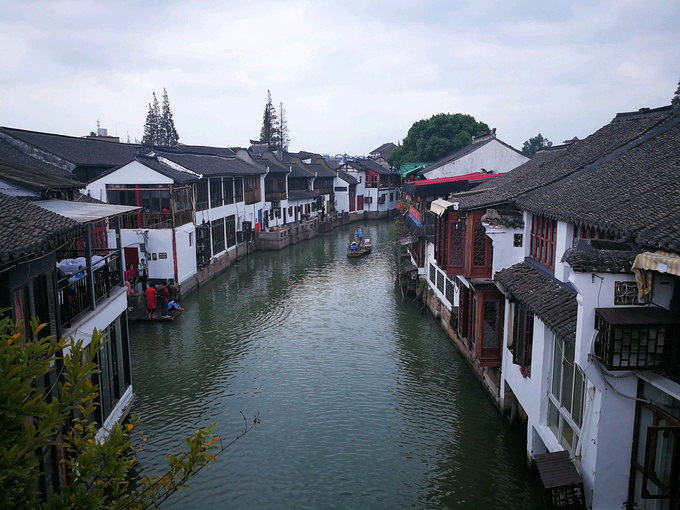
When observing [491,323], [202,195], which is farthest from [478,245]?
[202,195]

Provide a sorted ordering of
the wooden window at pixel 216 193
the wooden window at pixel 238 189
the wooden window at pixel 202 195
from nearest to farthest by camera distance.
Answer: the wooden window at pixel 202 195, the wooden window at pixel 216 193, the wooden window at pixel 238 189

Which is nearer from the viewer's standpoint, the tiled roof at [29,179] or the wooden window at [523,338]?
the tiled roof at [29,179]

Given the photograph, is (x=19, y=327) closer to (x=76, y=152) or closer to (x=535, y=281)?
(x=535, y=281)

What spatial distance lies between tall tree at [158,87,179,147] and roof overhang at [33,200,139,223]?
61.9 m

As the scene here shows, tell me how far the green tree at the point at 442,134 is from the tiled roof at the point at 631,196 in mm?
44334

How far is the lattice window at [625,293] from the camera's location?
726 cm

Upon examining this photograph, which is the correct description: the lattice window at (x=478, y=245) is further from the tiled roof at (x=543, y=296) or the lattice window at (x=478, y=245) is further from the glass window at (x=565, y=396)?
the glass window at (x=565, y=396)

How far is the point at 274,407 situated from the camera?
47.8 ft

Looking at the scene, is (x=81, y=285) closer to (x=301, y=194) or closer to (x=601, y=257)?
(x=601, y=257)

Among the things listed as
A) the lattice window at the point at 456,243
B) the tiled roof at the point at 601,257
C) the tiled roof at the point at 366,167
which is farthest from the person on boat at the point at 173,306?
the tiled roof at the point at 366,167

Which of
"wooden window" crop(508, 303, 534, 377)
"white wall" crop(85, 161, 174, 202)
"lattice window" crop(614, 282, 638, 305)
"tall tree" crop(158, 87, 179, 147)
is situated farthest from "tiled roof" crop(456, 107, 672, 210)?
"tall tree" crop(158, 87, 179, 147)

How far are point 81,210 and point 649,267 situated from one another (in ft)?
32.1

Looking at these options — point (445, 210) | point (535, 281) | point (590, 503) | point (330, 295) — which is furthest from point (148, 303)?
point (590, 503)

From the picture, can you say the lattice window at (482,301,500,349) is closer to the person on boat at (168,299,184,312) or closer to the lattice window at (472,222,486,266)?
the lattice window at (472,222,486,266)
